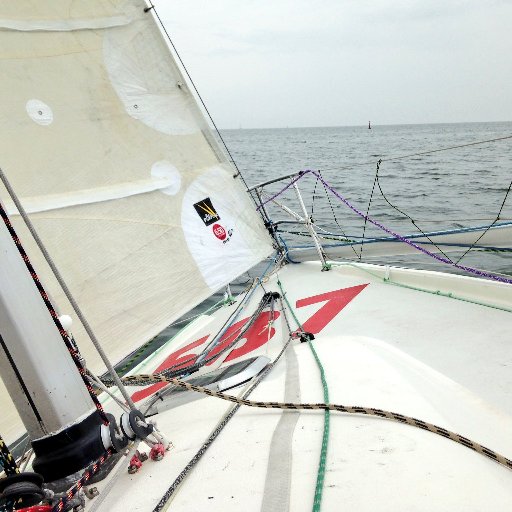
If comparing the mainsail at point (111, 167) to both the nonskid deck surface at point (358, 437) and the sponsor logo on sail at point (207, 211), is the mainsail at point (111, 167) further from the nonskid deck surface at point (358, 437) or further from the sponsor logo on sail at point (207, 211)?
the nonskid deck surface at point (358, 437)

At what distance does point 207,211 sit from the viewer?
3.13 meters

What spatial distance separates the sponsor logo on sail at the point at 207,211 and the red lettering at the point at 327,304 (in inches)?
36.7

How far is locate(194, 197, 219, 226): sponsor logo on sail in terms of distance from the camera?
3.09m

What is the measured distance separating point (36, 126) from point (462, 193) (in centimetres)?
1199

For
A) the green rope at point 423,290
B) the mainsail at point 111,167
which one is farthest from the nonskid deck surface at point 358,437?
the mainsail at point 111,167

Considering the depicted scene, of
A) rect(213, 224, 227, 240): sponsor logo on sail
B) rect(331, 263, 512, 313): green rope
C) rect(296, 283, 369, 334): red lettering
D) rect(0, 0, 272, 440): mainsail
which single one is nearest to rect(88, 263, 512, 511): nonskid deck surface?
rect(331, 263, 512, 313): green rope

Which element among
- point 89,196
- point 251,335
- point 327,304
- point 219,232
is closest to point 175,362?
point 251,335

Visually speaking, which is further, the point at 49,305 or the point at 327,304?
the point at 327,304

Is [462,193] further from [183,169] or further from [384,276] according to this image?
[183,169]

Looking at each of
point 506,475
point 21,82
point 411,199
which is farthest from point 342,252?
point 411,199

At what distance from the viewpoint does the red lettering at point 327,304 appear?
309cm

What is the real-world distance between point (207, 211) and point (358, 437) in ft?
6.90

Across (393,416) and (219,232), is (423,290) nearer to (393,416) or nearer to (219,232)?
(219,232)

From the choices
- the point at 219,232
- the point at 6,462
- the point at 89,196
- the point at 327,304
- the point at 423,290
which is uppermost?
the point at 89,196
